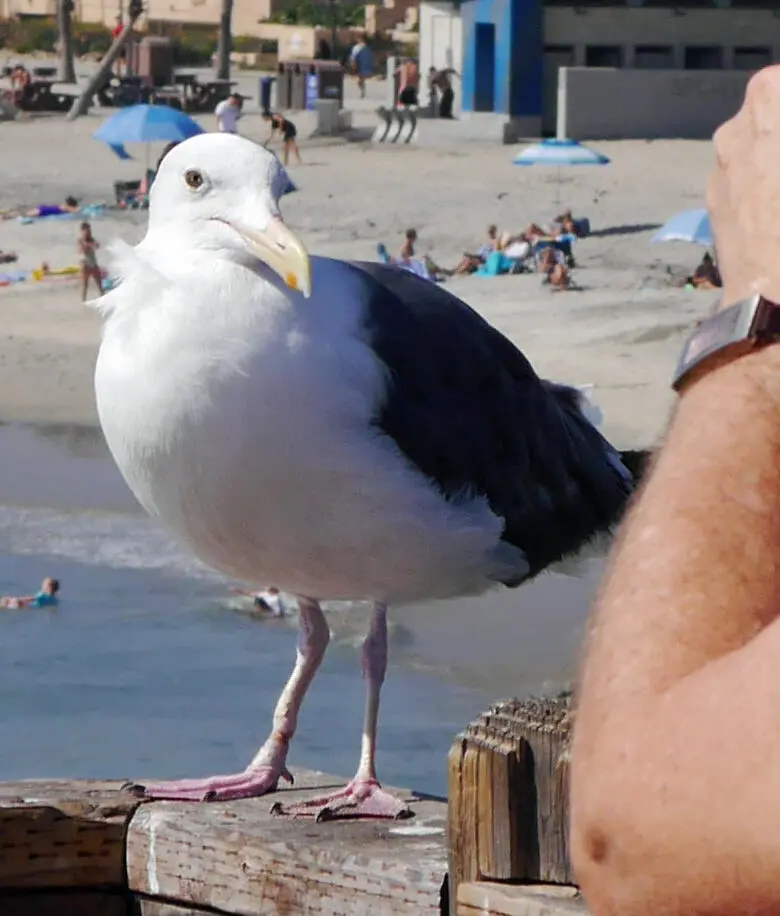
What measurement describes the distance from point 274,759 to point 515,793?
1.79 metres

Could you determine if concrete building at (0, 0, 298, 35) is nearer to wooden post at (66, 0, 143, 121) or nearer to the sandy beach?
wooden post at (66, 0, 143, 121)

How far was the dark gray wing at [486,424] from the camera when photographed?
4535mm

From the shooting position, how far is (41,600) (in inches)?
472

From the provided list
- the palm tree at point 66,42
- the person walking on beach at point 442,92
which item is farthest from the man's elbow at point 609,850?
the palm tree at point 66,42

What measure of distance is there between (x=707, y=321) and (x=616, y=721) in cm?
35

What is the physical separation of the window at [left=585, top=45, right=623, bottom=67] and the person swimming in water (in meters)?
24.9

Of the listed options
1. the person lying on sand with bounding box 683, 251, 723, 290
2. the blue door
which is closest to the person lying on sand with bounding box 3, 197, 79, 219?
the person lying on sand with bounding box 683, 251, 723, 290

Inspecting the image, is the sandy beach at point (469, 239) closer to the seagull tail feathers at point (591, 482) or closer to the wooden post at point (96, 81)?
the wooden post at point (96, 81)

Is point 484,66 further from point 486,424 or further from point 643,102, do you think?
point 486,424

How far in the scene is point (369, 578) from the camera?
14.8ft

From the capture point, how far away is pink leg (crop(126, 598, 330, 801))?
399 centimetres

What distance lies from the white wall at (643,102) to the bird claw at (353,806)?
99.2 ft

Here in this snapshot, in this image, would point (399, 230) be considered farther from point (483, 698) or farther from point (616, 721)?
point (616, 721)

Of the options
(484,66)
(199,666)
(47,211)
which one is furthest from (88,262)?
(484,66)
